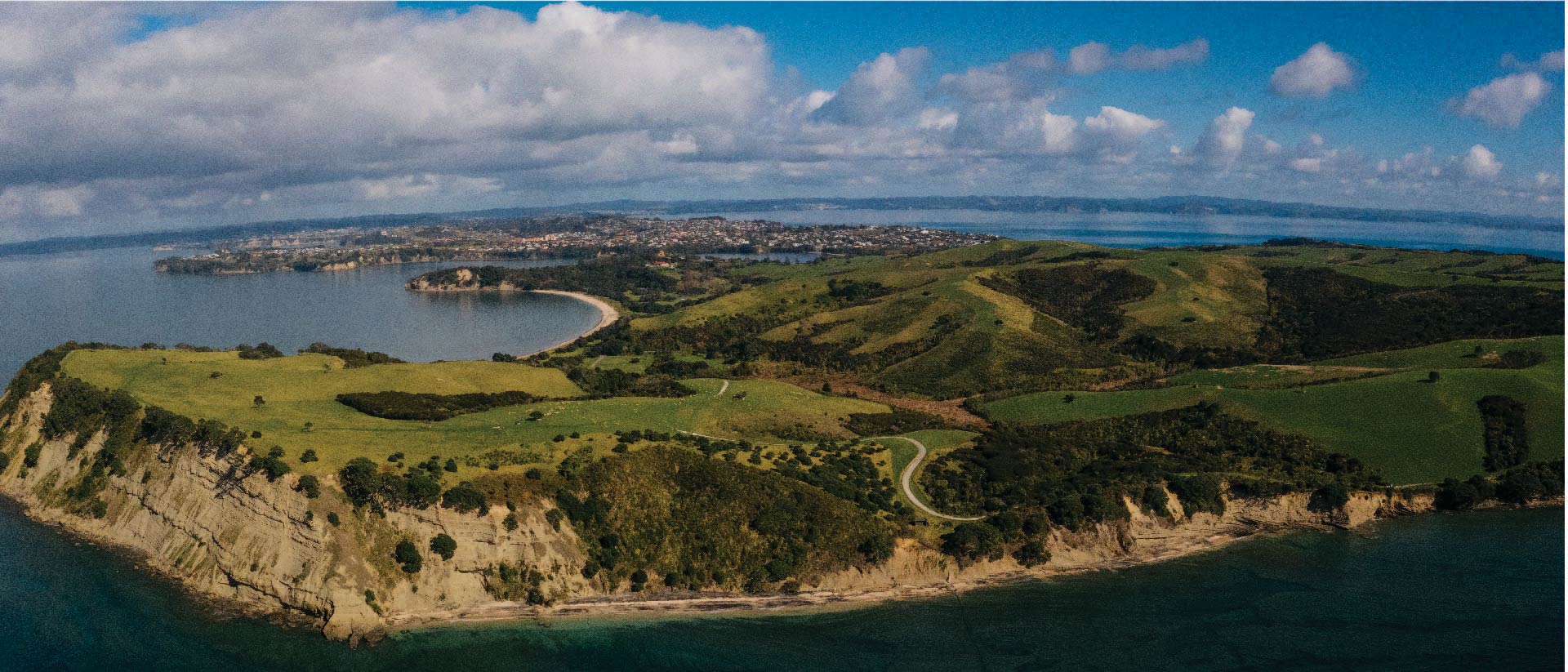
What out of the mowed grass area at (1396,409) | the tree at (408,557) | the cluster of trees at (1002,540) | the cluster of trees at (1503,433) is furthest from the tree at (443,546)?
the cluster of trees at (1503,433)

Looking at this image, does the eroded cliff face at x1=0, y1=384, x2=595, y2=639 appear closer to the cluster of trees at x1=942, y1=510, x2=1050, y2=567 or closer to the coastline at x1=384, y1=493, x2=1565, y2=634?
the coastline at x1=384, y1=493, x2=1565, y2=634

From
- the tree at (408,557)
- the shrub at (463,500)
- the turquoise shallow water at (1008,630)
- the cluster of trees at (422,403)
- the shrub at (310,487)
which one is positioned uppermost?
the cluster of trees at (422,403)

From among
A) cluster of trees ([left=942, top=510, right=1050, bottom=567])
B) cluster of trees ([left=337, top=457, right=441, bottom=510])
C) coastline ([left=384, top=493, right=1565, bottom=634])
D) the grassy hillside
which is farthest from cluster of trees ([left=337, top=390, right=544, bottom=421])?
the grassy hillside

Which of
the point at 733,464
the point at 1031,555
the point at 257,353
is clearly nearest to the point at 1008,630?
the point at 1031,555

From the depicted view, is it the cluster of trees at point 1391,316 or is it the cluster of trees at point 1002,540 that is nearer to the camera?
the cluster of trees at point 1002,540

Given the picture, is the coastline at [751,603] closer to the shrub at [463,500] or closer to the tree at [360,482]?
the shrub at [463,500]

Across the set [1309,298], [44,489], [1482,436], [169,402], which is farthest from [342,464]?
[1309,298]

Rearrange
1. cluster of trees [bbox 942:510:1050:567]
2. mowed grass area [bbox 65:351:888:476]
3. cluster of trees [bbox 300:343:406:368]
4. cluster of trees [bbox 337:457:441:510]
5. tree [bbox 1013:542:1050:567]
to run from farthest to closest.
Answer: cluster of trees [bbox 300:343:406:368], mowed grass area [bbox 65:351:888:476], tree [bbox 1013:542:1050:567], cluster of trees [bbox 942:510:1050:567], cluster of trees [bbox 337:457:441:510]
